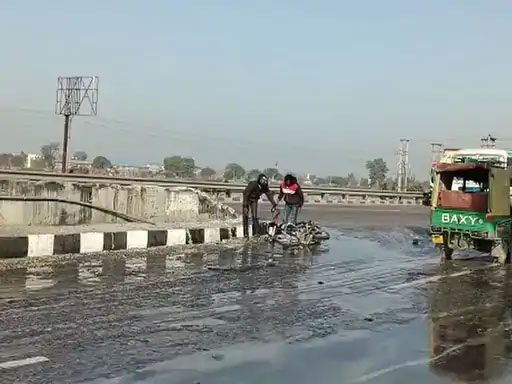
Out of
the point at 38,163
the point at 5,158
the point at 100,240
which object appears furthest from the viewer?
the point at 38,163

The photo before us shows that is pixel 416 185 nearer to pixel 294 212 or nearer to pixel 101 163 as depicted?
pixel 101 163

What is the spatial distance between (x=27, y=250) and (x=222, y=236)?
5.78m

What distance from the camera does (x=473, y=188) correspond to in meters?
14.1

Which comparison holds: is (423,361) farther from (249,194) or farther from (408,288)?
(249,194)

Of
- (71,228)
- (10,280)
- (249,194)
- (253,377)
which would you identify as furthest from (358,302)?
(249,194)

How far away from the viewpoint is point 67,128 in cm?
Answer: 5241

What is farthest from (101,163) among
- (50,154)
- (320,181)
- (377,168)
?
(377,168)

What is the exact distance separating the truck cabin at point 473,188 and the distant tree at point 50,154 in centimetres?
4482

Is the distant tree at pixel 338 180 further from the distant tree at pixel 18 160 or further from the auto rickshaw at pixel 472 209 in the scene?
the auto rickshaw at pixel 472 209

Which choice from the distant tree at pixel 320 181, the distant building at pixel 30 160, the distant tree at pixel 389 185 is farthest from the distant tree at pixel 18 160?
the distant tree at pixel 389 185

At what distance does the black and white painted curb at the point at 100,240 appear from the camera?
11.8 meters

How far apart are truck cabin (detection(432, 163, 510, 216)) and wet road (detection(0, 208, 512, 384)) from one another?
1.81 meters

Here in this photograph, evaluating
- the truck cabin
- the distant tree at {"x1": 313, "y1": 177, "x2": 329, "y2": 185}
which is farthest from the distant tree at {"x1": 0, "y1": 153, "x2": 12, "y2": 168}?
the truck cabin

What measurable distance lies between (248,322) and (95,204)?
30.9 feet
